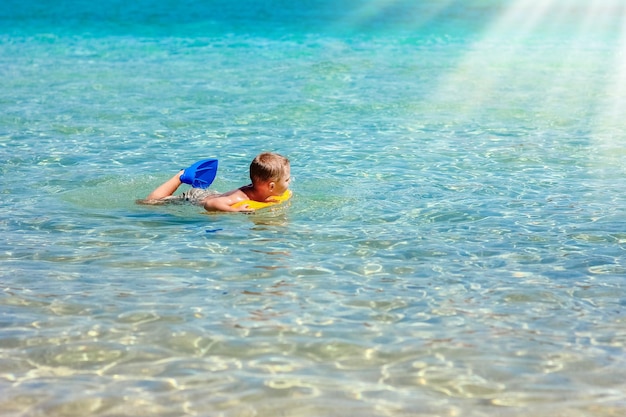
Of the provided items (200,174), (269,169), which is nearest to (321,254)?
(269,169)

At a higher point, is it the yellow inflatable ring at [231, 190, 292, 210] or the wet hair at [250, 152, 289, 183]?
the wet hair at [250, 152, 289, 183]

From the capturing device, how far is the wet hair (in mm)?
7098

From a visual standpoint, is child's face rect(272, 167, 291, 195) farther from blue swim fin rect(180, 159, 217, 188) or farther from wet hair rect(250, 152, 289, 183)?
blue swim fin rect(180, 159, 217, 188)

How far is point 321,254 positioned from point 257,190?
1.36m

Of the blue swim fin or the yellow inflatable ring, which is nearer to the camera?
the yellow inflatable ring

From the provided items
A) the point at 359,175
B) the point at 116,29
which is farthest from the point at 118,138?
the point at 116,29

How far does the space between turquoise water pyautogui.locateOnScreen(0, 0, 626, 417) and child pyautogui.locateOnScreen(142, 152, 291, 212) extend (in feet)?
0.40

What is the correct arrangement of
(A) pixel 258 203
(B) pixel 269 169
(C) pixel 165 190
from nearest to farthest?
1. (B) pixel 269 169
2. (A) pixel 258 203
3. (C) pixel 165 190

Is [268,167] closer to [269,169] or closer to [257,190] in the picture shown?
[269,169]

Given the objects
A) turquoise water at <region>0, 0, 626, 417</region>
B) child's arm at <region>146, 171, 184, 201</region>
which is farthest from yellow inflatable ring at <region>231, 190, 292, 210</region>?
child's arm at <region>146, 171, 184, 201</region>

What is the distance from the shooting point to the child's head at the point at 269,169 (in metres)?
7.10

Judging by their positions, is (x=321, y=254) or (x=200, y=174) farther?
(x=200, y=174)

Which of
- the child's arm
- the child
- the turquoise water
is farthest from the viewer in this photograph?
the child's arm

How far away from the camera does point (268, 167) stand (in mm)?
7102
